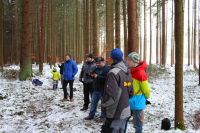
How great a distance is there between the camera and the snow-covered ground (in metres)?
10.4

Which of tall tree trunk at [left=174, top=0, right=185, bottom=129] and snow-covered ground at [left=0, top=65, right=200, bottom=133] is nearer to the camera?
tall tree trunk at [left=174, top=0, right=185, bottom=129]

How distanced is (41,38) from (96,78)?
648 inches

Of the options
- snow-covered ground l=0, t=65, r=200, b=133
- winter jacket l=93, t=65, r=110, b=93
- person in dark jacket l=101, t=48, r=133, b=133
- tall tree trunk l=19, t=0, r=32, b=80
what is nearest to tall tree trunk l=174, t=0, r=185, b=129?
snow-covered ground l=0, t=65, r=200, b=133

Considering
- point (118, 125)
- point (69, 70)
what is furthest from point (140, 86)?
point (69, 70)

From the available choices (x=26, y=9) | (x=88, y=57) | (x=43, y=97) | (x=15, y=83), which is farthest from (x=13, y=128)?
(x=26, y=9)

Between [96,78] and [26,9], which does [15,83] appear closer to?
[26,9]

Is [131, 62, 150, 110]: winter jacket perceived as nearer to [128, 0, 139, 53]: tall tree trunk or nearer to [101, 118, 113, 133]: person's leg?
[101, 118, 113, 133]: person's leg

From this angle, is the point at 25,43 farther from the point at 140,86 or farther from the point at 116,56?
the point at 116,56

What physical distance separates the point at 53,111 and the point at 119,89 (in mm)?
6807

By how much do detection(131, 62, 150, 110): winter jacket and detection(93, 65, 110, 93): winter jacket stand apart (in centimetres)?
243

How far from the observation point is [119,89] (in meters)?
6.27

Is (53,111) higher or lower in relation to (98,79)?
lower

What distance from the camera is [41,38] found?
1043 inches

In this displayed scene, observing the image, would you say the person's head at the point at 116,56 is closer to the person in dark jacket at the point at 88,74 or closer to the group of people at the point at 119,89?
the group of people at the point at 119,89
